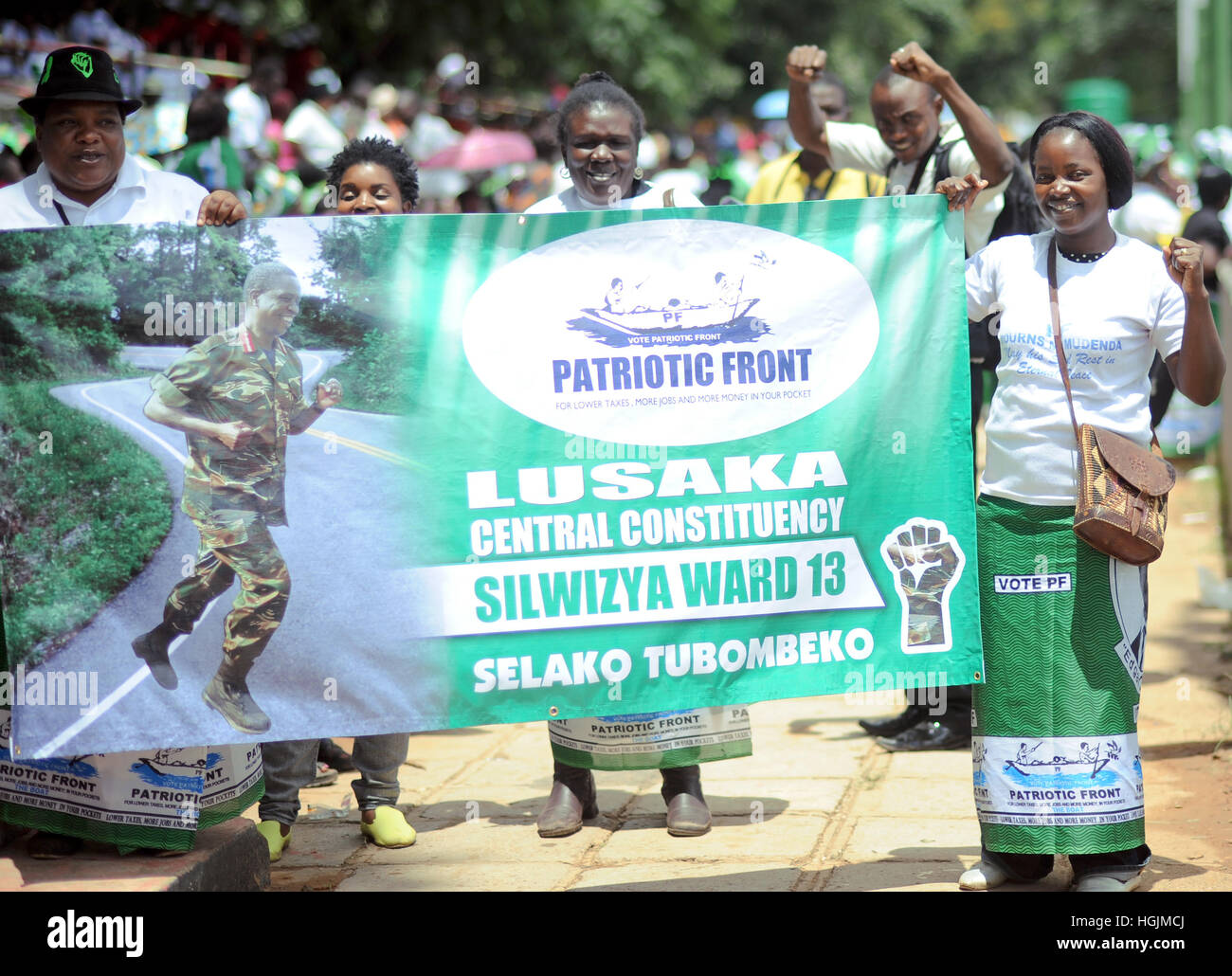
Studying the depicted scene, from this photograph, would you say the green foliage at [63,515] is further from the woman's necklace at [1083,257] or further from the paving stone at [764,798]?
the woman's necklace at [1083,257]

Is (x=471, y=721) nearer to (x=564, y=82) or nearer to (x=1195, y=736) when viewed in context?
(x=1195, y=736)

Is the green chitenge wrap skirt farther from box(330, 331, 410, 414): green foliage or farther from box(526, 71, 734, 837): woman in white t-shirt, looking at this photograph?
box(330, 331, 410, 414): green foliage

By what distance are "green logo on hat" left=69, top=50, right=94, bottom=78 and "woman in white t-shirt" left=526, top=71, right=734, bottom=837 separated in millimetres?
1340

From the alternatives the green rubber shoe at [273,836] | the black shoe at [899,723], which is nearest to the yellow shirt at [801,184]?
the black shoe at [899,723]

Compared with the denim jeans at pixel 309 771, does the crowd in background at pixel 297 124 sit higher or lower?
higher

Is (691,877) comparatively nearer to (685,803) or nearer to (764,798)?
(685,803)

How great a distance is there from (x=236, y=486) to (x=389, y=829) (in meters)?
1.49

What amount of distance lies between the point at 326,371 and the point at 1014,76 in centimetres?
4447

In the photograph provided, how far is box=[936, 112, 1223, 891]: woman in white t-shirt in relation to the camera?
13.1ft

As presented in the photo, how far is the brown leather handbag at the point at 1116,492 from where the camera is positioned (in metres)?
3.86

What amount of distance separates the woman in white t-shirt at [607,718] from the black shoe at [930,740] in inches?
45.1

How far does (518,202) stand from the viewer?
15078 mm
